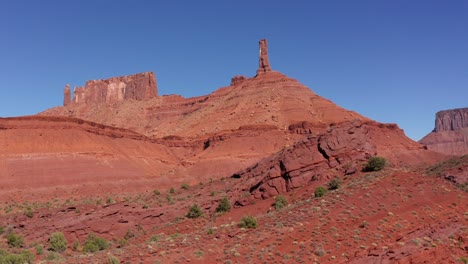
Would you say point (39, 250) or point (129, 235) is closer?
point (39, 250)

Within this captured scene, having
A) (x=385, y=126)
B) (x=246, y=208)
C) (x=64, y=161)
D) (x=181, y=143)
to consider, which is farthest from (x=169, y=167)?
(x=246, y=208)

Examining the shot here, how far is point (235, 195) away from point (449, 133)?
168 m

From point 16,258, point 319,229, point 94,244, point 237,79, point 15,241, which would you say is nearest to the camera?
point 319,229

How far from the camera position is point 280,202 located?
22.7 metres

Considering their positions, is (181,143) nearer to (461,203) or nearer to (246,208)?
(246,208)

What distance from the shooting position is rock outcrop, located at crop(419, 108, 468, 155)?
16414 cm

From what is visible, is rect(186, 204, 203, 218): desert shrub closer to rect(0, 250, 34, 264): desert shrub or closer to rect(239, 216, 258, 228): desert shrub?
rect(239, 216, 258, 228): desert shrub

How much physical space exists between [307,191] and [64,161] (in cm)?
3879

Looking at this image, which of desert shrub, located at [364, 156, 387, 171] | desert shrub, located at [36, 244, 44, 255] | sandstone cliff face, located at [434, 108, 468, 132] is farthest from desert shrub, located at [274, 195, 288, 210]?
sandstone cliff face, located at [434, 108, 468, 132]

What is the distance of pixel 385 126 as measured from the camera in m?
87.6

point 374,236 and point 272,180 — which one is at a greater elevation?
point 272,180

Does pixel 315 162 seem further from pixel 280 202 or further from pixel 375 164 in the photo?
pixel 280 202

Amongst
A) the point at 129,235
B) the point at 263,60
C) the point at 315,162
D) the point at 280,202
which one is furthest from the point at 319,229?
the point at 263,60

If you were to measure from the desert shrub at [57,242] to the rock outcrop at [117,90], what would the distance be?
11585cm
